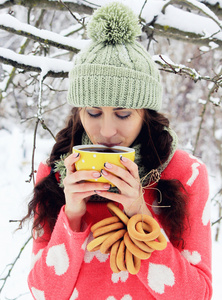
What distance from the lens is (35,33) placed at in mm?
1399

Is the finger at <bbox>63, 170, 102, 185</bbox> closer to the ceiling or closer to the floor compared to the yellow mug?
closer to the floor

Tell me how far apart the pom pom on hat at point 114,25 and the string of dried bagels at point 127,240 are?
64 centimetres

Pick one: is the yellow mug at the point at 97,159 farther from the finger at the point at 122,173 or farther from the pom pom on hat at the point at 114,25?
the pom pom on hat at the point at 114,25

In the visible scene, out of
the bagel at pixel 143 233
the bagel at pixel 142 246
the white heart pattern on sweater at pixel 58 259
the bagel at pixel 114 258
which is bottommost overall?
the white heart pattern on sweater at pixel 58 259

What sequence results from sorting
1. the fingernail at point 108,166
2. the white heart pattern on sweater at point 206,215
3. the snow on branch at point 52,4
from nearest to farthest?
the fingernail at point 108,166, the white heart pattern on sweater at point 206,215, the snow on branch at point 52,4

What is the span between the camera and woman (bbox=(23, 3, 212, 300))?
0.86 meters

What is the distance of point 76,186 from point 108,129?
0.25m

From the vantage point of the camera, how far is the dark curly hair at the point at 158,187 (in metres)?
1.00

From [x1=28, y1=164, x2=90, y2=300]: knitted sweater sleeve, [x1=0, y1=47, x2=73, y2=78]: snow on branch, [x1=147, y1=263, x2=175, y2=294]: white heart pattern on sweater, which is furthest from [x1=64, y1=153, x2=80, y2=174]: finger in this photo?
[x1=0, y1=47, x2=73, y2=78]: snow on branch

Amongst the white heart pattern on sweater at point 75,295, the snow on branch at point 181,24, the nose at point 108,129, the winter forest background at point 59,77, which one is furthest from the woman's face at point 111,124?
the snow on branch at point 181,24

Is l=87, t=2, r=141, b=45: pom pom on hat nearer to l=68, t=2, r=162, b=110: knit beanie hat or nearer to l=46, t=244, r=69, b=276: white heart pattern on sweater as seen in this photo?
l=68, t=2, r=162, b=110: knit beanie hat

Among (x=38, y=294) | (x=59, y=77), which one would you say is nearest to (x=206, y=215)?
(x=38, y=294)

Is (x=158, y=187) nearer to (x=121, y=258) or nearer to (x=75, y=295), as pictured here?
(x=121, y=258)

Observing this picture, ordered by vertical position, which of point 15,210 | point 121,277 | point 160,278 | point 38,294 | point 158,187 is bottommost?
point 15,210
